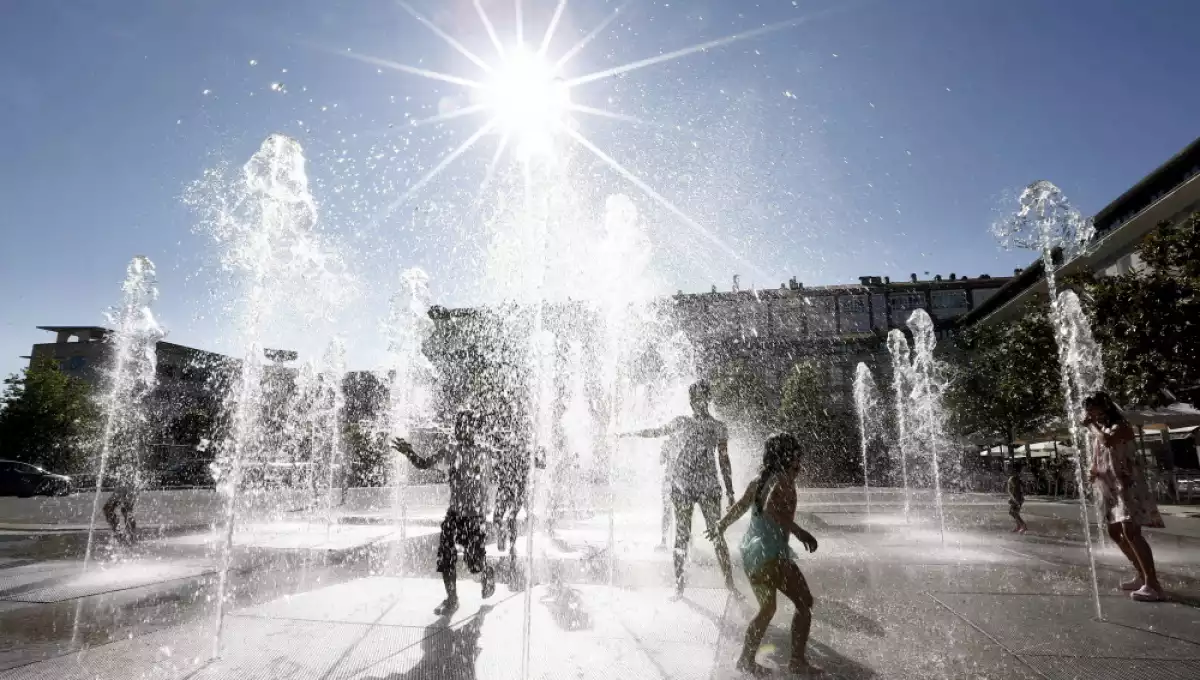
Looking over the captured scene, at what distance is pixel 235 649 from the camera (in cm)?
392

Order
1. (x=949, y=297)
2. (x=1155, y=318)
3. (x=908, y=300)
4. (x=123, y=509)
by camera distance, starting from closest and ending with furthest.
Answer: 1. (x=123, y=509)
2. (x=1155, y=318)
3. (x=949, y=297)
4. (x=908, y=300)

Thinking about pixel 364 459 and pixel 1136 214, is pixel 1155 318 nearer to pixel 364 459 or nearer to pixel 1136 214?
pixel 1136 214

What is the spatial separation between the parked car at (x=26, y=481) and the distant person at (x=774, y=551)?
92.9 feet

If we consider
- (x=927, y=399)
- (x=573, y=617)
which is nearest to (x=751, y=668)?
(x=573, y=617)

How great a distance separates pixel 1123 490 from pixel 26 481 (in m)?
30.3

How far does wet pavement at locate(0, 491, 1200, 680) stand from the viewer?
3645mm

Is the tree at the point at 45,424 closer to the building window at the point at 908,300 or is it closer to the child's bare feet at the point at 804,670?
the child's bare feet at the point at 804,670

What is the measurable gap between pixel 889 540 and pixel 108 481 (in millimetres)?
39184

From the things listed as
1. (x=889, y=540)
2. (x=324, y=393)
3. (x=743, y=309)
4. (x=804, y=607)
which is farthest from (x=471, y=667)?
(x=743, y=309)

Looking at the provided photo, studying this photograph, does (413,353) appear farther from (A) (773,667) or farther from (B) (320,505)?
(A) (773,667)

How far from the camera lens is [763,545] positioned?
359 cm

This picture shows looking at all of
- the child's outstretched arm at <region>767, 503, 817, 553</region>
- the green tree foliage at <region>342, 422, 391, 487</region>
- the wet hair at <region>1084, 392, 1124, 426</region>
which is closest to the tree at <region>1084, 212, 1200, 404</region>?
the wet hair at <region>1084, 392, 1124, 426</region>

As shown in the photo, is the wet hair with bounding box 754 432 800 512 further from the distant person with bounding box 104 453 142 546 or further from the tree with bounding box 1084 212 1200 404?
the tree with bounding box 1084 212 1200 404

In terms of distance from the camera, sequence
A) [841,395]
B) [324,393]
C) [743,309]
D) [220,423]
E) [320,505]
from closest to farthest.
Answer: [320,505] → [324,393] → [220,423] → [841,395] → [743,309]
